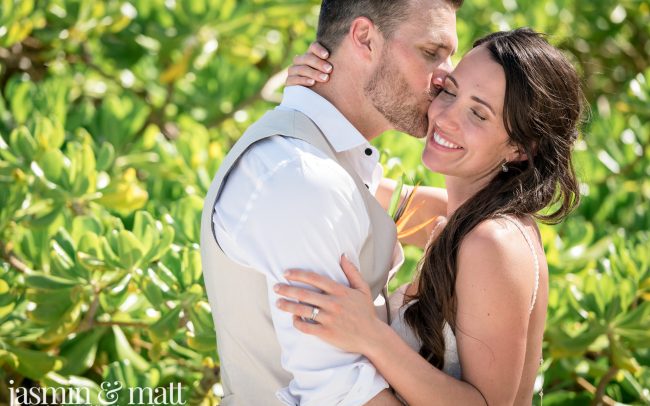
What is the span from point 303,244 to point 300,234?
0.02 metres

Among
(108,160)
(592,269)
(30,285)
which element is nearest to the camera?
(30,285)

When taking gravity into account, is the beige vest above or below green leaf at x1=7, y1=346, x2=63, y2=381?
above

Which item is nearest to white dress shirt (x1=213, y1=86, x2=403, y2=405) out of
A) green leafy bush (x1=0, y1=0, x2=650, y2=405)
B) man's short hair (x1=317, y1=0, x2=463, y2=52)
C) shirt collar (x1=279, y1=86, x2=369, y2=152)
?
shirt collar (x1=279, y1=86, x2=369, y2=152)

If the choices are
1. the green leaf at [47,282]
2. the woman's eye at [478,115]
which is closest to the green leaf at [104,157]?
the green leaf at [47,282]

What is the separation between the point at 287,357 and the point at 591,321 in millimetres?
1251

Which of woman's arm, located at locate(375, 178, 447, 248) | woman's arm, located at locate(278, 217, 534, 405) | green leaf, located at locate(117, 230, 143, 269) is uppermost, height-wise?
woman's arm, located at locate(278, 217, 534, 405)

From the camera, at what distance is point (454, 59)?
135 inches

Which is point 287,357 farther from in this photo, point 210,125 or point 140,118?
point 210,125

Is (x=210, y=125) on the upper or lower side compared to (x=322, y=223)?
lower

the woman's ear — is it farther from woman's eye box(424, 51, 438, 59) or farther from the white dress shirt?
the white dress shirt

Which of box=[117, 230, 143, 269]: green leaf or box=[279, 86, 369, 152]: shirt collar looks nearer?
box=[279, 86, 369, 152]: shirt collar

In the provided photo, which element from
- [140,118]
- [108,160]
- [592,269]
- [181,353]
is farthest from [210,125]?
[592,269]

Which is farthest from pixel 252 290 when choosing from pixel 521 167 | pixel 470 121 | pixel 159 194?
pixel 159 194

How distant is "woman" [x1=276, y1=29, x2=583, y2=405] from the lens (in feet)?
5.80
